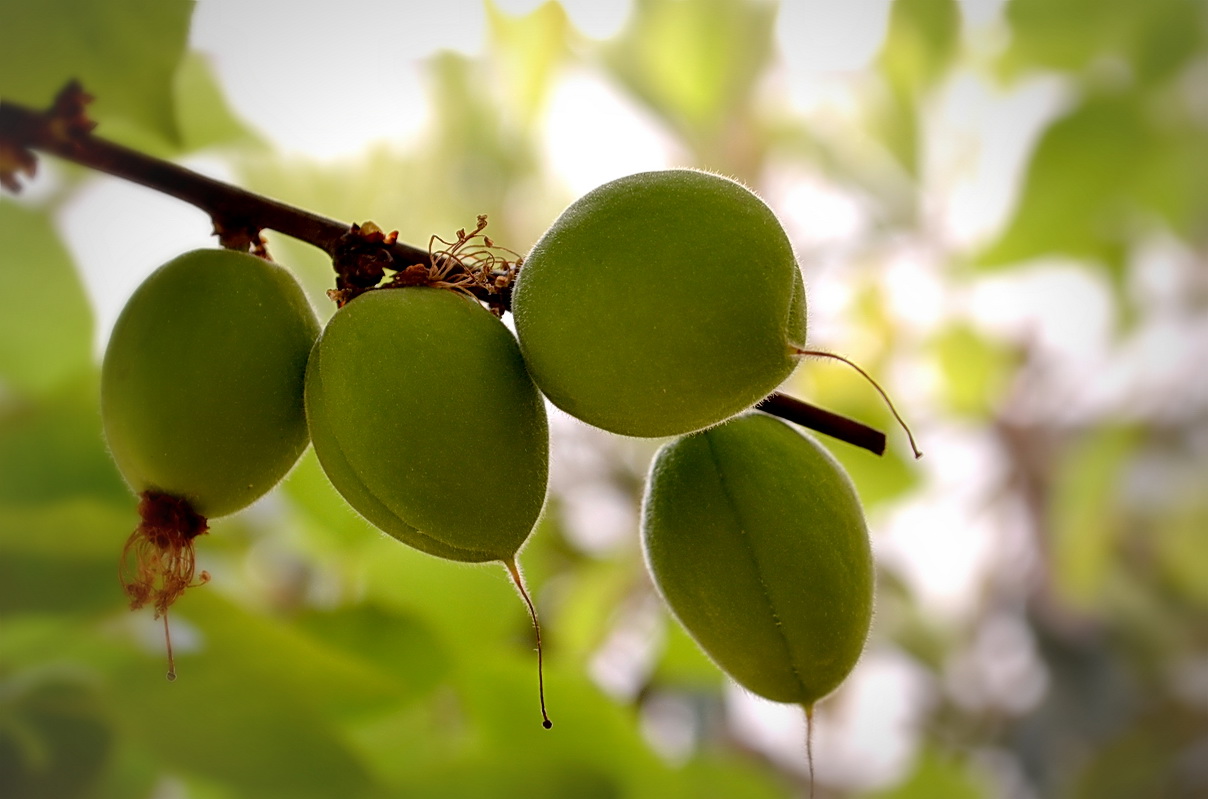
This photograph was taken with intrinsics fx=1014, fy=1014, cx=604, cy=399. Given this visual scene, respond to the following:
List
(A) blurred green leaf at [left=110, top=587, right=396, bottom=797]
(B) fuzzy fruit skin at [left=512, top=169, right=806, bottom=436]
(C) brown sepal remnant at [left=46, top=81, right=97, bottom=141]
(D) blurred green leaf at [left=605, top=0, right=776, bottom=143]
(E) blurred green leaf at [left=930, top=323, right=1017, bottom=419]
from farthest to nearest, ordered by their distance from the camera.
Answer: (E) blurred green leaf at [left=930, top=323, right=1017, bottom=419] → (D) blurred green leaf at [left=605, top=0, right=776, bottom=143] → (A) blurred green leaf at [left=110, top=587, right=396, bottom=797] → (C) brown sepal remnant at [left=46, top=81, right=97, bottom=141] → (B) fuzzy fruit skin at [left=512, top=169, right=806, bottom=436]

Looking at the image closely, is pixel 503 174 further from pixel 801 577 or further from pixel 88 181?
pixel 801 577

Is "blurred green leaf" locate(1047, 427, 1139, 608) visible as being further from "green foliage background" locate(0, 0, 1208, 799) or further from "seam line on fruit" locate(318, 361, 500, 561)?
"seam line on fruit" locate(318, 361, 500, 561)

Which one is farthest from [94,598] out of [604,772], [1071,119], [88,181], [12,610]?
[1071,119]

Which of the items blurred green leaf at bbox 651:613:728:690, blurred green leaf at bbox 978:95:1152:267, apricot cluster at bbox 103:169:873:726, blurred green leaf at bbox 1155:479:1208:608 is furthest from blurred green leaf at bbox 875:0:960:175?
blurred green leaf at bbox 1155:479:1208:608

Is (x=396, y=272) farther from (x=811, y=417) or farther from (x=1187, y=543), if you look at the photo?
(x=1187, y=543)

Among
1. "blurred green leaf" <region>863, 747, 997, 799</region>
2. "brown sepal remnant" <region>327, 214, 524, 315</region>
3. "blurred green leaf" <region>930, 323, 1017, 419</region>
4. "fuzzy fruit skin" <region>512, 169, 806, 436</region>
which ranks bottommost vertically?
"blurred green leaf" <region>863, 747, 997, 799</region>

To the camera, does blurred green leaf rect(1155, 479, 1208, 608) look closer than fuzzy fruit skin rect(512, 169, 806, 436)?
No

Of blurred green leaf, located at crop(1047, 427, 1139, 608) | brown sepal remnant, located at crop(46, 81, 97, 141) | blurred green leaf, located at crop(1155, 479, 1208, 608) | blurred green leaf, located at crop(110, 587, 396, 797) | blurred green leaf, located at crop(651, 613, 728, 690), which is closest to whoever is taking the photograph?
brown sepal remnant, located at crop(46, 81, 97, 141)
